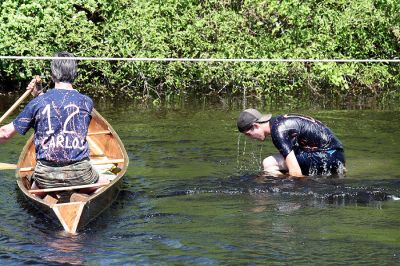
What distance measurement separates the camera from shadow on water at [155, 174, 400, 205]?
29.8 feet

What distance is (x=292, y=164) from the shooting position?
9.45 meters

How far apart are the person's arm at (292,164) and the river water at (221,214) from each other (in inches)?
4.6

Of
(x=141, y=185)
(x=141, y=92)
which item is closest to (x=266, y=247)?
(x=141, y=185)

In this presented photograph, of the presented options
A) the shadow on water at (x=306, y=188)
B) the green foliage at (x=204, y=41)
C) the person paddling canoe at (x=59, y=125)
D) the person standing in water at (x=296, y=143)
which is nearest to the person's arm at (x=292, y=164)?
the person standing in water at (x=296, y=143)

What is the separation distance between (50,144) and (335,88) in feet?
35.2

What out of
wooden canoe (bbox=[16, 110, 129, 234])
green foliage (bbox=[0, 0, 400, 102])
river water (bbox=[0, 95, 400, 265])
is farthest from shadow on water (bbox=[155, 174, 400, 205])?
green foliage (bbox=[0, 0, 400, 102])

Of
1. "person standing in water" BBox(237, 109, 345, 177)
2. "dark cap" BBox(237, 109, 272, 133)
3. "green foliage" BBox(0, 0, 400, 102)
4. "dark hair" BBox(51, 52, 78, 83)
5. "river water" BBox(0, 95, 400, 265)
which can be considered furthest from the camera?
"green foliage" BBox(0, 0, 400, 102)

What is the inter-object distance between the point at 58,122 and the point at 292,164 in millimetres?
2730

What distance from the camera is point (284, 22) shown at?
18000 millimetres

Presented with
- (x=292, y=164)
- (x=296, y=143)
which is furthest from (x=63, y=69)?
(x=296, y=143)

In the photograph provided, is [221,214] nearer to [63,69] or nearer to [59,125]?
[59,125]

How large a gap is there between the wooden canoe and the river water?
13cm

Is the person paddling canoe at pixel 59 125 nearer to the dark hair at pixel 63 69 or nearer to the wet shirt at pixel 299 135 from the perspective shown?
the dark hair at pixel 63 69

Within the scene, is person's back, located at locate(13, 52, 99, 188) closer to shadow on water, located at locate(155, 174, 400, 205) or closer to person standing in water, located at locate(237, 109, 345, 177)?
shadow on water, located at locate(155, 174, 400, 205)
